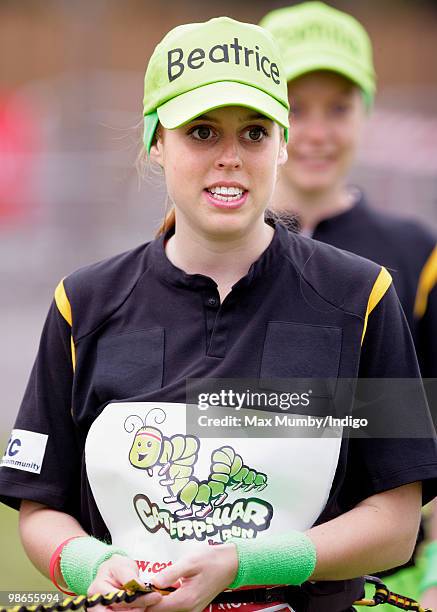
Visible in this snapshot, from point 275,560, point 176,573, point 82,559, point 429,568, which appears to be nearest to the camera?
point 176,573

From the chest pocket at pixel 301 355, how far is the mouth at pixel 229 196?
0.27 meters

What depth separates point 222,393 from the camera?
101 inches

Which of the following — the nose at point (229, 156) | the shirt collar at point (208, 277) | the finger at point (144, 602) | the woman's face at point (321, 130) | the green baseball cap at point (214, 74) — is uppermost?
the woman's face at point (321, 130)

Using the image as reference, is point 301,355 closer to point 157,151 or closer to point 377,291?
point 377,291

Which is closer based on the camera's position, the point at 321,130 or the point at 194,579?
the point at 194,579

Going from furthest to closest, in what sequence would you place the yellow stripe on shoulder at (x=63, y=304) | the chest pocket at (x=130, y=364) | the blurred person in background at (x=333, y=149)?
1. the blurred person in background at (x=333, y=149)
2. the yellow stripe on shoulder at (x=63, y=304)
3. the chest pocket at (x=130, y=364)

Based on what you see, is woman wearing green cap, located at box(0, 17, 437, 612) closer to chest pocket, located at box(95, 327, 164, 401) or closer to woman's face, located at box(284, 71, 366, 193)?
chest pocket, located at box(95, 327, 164, 401)

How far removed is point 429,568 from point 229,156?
51.5 inches

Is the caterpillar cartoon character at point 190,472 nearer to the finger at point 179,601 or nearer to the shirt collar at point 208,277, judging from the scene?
the finger at point 179,601

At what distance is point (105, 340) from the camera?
8.82 feet

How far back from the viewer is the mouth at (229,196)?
2576 millimetres

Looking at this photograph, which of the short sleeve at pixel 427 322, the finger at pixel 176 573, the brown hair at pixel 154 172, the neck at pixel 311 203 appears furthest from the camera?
the neck at pixel 311 203

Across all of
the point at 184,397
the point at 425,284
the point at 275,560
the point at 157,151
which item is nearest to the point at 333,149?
the point at 425,284

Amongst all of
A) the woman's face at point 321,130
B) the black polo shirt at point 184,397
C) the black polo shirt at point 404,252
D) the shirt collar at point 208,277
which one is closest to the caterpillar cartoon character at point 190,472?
the black polo shirt at point 184,397
